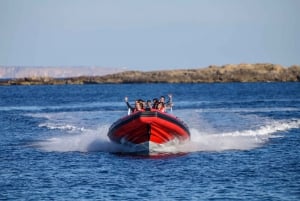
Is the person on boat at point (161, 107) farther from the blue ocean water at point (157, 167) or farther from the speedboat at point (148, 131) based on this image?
the blue ocean water at point (157, 167)

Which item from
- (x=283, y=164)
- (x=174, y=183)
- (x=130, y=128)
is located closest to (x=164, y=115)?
(x=130, y=128)

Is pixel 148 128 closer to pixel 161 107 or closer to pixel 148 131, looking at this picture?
pixel 148 131

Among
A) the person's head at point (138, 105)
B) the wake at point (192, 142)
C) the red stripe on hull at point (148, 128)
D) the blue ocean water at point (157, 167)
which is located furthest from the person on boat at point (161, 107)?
the blue ocean water at point (157, 167)

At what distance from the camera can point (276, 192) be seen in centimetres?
2517

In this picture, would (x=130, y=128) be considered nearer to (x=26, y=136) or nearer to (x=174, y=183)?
(x=174, y=183)

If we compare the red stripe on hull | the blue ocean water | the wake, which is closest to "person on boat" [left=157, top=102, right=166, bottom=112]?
the red stripe on hull

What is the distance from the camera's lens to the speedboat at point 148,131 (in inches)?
1367

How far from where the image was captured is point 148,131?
114 feet

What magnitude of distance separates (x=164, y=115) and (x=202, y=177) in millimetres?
7105

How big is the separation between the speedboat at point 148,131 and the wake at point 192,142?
37 cm

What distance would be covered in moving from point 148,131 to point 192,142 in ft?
19.7

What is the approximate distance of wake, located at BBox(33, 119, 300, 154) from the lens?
3784cm

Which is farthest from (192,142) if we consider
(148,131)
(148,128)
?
(148,128)

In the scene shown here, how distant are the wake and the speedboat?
37cm
